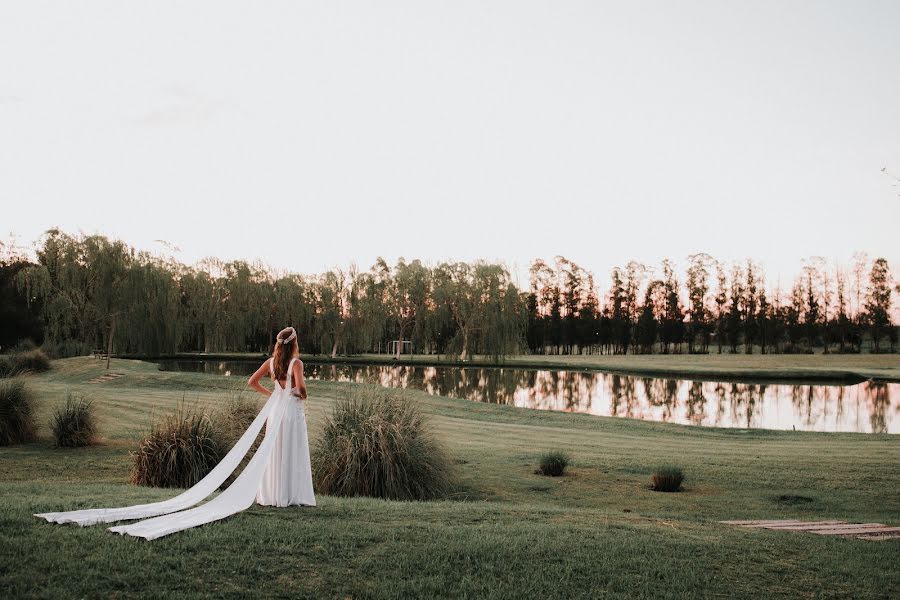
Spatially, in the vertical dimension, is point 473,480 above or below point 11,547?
below

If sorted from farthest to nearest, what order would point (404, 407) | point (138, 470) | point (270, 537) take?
point (404, 407) → point (138, 470) → point (270, 537)

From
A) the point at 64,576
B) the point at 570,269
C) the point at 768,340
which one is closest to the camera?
the point at 64,576

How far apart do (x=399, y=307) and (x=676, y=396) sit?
34.6m

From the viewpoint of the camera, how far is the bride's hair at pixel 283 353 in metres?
7.85

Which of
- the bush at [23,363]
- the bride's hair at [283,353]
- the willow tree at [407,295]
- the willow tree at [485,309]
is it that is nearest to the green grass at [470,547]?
the bride's hair at [283,353]

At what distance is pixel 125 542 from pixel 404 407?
6.47m

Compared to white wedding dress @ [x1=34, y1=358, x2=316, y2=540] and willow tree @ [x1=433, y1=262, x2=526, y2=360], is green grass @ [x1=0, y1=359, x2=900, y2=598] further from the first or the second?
willow tree @ [x1=433, y1=262, x2=526, y2=360]

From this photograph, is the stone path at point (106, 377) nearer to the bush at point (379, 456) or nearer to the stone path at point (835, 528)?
the bush at point (379, 456)

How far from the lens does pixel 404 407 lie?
1175 centimetres

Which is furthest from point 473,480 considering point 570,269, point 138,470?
point 570,269

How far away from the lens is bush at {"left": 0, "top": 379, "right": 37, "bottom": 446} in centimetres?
1359

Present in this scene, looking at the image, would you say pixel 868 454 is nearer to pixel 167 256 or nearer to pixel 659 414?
pixel 659 414

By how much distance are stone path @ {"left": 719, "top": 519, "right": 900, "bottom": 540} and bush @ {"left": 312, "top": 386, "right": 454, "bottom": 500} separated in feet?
14.5

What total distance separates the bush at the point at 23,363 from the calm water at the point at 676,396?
13.1 m
